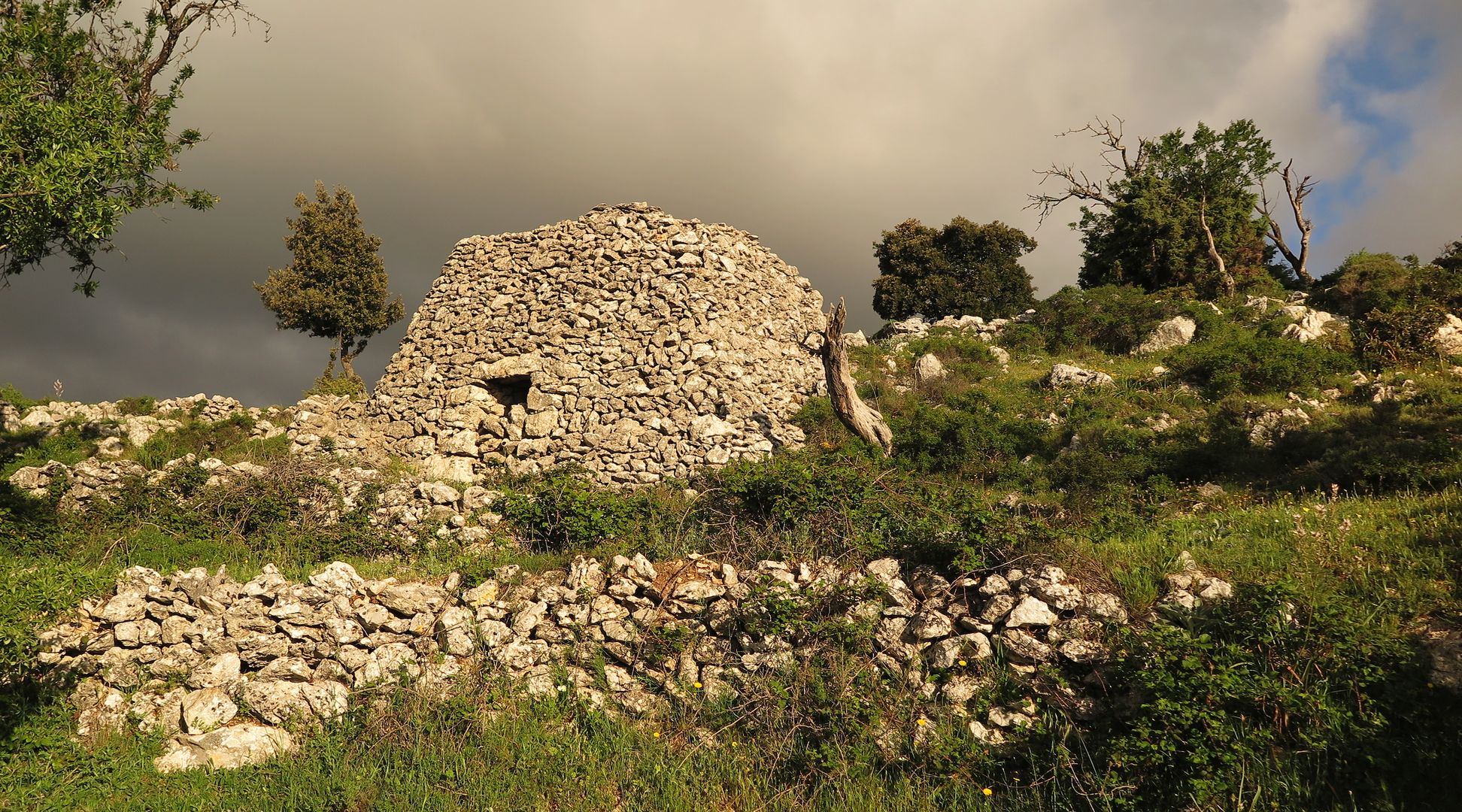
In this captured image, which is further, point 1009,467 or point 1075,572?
point 1009,467

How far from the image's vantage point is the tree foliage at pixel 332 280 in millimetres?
24438

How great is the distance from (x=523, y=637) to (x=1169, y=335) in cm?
1752

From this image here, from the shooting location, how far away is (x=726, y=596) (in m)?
7.32

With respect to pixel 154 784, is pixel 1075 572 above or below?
above

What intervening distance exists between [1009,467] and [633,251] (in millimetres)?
8578

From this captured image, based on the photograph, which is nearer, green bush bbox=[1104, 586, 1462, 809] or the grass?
green bush bbox=[1104, 586, 1462, 809]

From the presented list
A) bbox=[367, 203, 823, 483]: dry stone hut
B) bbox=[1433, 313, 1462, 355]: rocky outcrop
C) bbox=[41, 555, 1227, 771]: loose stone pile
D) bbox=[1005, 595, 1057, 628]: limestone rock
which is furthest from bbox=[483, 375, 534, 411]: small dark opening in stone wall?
bbox=[1433, 313, 1462, 355]: rocky outcrop

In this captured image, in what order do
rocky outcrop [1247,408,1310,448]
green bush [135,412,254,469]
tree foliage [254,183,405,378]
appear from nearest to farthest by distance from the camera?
rocky outcrop [1247,408,1310,448], green bush [135,412,254,469], tree foliage [254,183,405,378]

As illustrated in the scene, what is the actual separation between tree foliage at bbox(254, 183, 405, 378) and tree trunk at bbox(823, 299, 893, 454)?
58.2ft

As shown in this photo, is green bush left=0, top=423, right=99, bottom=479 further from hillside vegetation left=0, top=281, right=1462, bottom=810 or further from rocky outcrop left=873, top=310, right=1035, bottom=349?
rocky outcrop left=873, top=310, right=1035, bottom=349

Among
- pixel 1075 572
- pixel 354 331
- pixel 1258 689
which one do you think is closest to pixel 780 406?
pixel 1075 572

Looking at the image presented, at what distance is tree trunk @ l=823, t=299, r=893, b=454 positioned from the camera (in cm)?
1313

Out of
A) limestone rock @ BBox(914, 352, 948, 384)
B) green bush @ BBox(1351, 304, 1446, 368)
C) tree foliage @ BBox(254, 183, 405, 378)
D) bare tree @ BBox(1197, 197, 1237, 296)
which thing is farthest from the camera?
tree foliage @ BBox(254, 183, 405, 378)

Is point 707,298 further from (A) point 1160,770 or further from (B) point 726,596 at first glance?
(A) point 1160,770
